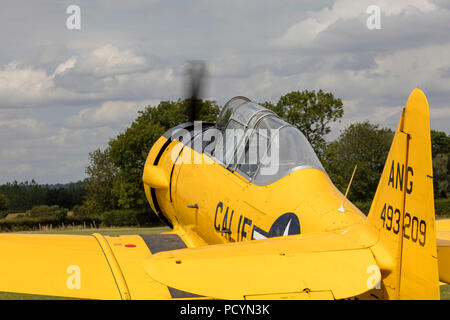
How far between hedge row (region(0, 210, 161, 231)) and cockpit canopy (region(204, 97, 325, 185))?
25209 millimetres

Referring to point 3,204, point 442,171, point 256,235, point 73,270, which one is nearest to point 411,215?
point 256,235

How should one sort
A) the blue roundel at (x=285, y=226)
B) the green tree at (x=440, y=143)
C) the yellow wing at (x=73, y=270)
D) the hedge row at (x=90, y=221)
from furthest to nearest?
the green tree at (x=440, y=143) → the hedge row at (x=90, y=221) → the yellow wing at (x=73, y=270) → the blue roundel at (x=285, y=226)

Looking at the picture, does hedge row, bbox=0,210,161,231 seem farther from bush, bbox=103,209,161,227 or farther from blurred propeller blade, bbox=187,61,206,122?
blurred propeller blade, bbox=187,61,206,122

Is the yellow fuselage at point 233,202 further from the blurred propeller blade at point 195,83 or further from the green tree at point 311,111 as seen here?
the green tree at point 311,111

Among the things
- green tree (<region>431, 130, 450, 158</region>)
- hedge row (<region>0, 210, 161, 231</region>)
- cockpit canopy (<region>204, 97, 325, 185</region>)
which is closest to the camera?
cockpit canopy (<region>204, 97, 325, 185</region>)

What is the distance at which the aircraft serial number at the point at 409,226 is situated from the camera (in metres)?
3.39

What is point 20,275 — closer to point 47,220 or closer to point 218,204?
point 218,204

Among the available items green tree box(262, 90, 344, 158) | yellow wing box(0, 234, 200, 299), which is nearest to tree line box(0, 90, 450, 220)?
green tree box(262, 90, 344, 158)

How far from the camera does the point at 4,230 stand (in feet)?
97.1

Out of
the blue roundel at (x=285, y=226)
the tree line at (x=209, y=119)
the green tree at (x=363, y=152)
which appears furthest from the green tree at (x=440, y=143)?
the blue roundel at (x=285, y=226)

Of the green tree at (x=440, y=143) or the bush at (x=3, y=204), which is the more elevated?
the green tree at (x=440, y=143)

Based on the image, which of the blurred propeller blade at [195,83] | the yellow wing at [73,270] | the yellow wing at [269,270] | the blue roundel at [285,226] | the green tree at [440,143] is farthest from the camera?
the green tree at [440,143]

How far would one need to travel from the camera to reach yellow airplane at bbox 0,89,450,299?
340 cm
